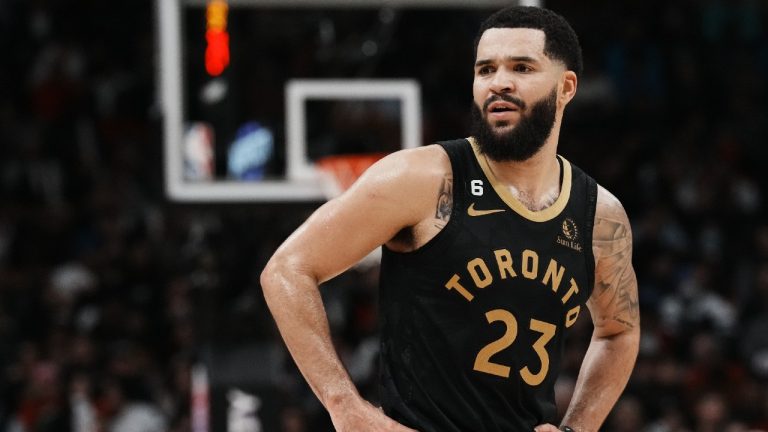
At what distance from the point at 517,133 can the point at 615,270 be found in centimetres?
68

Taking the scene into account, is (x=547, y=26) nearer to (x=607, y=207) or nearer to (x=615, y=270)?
(x=607, y=207)

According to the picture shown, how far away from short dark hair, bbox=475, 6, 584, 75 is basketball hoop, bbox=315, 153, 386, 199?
13.0ft

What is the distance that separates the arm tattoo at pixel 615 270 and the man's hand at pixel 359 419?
3.24 ft

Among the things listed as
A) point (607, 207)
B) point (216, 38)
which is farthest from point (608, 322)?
point (216, 38)

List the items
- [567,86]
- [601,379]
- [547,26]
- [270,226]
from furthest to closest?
[270,226], [601,379], [567,86], [547,26]

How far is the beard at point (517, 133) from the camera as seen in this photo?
3.84 m

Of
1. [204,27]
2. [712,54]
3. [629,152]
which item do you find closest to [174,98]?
[204,27]

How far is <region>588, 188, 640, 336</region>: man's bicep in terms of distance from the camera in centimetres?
417

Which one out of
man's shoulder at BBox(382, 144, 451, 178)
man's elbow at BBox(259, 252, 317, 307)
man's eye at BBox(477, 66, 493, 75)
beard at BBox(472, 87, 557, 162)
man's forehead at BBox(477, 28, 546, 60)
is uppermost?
man's forehead at BBox(477, 28, 546, 60)

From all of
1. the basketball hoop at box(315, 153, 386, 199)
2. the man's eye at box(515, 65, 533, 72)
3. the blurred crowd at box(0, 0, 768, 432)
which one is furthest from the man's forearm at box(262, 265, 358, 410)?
the blurred crowd at box(0, 0, 768, 432)

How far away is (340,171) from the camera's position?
8094 millimetres

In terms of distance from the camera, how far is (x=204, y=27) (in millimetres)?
8656

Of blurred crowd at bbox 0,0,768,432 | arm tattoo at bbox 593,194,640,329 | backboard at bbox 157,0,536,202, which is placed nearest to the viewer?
arm tattoo at bbox 593,194,640,329

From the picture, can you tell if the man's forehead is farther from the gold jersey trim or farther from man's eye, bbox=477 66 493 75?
the gold jersey trim
